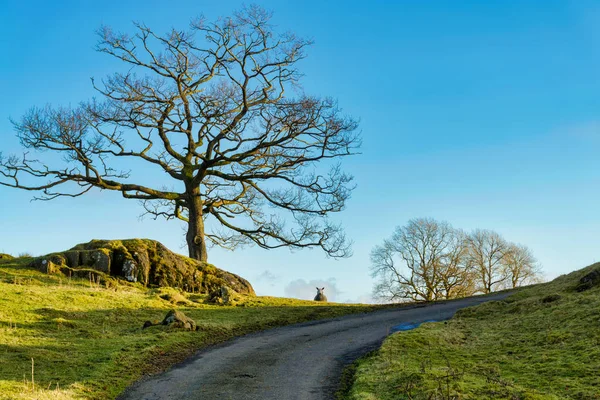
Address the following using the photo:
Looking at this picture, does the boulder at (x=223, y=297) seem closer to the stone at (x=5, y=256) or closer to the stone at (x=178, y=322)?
the stone at (x=178, y=322)

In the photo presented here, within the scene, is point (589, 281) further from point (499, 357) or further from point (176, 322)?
point (176, 322)

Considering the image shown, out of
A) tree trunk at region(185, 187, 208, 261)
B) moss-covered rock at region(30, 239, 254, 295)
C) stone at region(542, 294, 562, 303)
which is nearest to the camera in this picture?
stone at region(542, 294, 562, 303)

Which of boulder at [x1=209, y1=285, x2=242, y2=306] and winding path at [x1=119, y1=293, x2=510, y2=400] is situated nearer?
winding path at [x1=119, y1=293, x2=510, y2=400]

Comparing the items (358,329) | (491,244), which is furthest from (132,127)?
(491,244)

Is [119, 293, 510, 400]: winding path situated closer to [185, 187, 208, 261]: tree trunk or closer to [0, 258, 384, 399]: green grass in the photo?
[0, 258, 384, 399]: green grass

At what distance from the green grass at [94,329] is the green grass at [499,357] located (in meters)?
6.07

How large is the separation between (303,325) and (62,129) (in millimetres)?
18207

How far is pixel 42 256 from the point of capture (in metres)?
27.6

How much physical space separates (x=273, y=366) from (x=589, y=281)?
1582 cm

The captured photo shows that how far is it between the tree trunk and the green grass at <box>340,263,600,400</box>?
16.6m

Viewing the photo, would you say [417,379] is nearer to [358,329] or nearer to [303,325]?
[358,329]

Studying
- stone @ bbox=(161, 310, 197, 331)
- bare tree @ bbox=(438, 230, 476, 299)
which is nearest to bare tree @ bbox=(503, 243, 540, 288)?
bare tree @ bbox=(438, 230, 476, 299)

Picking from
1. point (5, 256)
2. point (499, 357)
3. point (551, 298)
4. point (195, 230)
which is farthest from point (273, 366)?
point (5, 256)

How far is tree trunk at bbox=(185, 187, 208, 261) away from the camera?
33.2m
